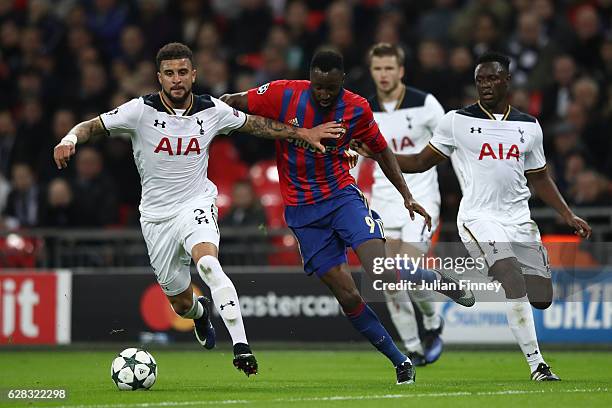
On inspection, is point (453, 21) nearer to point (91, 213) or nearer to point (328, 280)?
point (91, 213)

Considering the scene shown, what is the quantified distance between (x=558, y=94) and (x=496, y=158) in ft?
21.3

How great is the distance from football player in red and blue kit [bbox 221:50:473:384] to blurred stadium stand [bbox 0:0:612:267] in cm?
357

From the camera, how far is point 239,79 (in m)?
18.3

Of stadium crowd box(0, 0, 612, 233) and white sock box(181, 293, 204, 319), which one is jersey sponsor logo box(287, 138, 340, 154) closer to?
white sock box(181, 293, 204, 319)

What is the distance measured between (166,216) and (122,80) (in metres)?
9.27

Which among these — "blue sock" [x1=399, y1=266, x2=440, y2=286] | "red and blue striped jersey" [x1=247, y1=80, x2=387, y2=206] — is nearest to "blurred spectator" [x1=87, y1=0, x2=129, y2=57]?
"red and blue striped jersey" [x1=247, y1=80, x2=387, y2=206]

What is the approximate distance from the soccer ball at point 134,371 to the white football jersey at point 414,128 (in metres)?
4.02

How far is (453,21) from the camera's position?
18797 mm

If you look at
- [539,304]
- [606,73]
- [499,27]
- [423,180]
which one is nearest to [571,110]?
[606,73]

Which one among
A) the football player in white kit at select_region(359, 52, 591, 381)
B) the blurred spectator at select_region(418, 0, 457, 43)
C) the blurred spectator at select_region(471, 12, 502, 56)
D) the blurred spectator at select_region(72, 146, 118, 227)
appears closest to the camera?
the football player in white kit at select_region(359, 52, 591, 381)

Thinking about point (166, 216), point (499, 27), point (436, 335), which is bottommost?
point (436, 335)

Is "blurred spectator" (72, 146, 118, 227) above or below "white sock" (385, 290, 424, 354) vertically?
above

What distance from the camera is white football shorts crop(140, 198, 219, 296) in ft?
33.7

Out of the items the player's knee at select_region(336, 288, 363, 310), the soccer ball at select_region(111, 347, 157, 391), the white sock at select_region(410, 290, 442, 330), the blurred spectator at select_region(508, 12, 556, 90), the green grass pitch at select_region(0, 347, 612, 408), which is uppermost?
the blurred spectator at select_region(508, 12, 556, 90)
